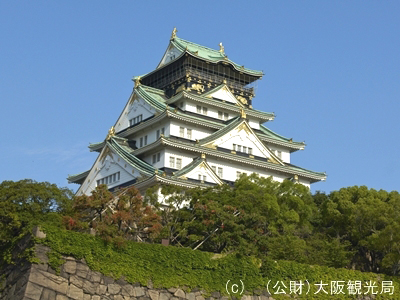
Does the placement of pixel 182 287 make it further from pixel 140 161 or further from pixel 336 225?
pixel 140 161

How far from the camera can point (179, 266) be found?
31.2 meters

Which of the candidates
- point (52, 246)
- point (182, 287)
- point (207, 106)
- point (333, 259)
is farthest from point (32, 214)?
point (207, 106)

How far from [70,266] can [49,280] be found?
1.04m

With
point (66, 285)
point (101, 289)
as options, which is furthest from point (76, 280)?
point (101, 289)

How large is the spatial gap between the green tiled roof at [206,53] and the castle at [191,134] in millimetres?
101

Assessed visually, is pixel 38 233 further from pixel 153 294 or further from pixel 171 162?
pixel 171 162

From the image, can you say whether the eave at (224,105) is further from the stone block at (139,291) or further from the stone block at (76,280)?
the stone block at (76,280)

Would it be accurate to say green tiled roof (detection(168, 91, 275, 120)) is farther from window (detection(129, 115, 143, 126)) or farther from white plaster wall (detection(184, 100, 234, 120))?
window (detection(129, 115, 143, 126))

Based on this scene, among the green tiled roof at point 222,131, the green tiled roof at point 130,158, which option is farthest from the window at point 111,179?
the green tiled roof at point 222,131

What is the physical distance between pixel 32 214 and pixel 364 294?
56.1 feet

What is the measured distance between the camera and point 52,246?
2833 cm

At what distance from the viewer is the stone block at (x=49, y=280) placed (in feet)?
90.6

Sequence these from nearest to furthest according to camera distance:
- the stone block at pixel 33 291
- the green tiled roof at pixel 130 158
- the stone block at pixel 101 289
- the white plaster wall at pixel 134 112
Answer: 1. the stone block at pixel 33 291
2. the stone block at pixel 101 289
3. the green tiled roof at pixel 130 158
4. the white plaster wall at pixel 134 112

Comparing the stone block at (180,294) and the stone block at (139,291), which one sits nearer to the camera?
the stone block at (139,291)
